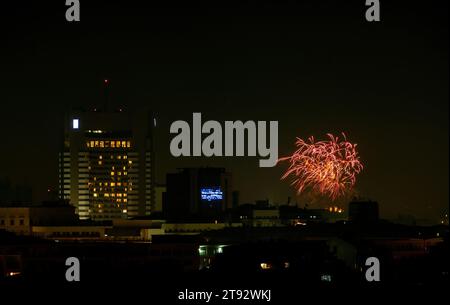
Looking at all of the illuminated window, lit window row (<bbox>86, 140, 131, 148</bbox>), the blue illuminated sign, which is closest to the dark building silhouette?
the blue illuminated sign

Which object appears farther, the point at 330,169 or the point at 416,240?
the point at 416,240

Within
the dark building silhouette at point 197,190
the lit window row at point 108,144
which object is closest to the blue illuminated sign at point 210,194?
the dark building silhouette at point 197,190

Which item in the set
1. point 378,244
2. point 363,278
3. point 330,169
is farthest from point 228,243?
point 363,278

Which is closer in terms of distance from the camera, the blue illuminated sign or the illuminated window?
the blue illuminated sign

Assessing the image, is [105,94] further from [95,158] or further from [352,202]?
[352,202]

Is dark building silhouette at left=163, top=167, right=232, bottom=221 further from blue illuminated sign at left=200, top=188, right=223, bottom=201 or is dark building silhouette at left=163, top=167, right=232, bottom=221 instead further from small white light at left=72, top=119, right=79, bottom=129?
small white light at left=72, top=119, right=79, bottom=129

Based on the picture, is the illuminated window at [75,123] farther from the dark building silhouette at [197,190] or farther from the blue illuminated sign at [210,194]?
the blue illuminated sign at [210,194]
